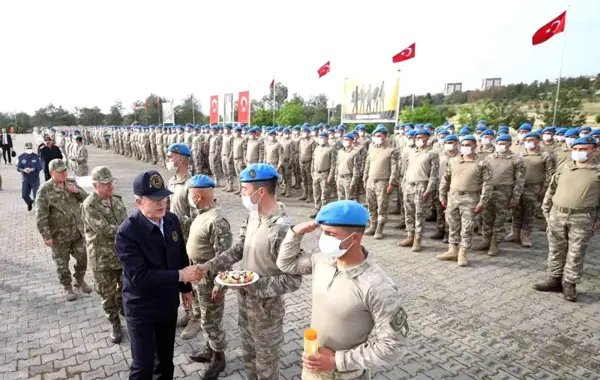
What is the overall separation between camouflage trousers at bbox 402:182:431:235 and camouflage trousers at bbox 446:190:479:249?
49cm

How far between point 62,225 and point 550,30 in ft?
45.7

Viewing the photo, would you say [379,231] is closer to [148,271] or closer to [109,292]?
[109,292]

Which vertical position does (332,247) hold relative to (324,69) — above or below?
below

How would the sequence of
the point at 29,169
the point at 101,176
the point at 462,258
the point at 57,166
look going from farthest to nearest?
the point at 29,169, the point at 462,258, the point at 57,166, the point at 101,176

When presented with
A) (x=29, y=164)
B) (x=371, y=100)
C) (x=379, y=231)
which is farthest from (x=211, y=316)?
(x=371, y=100)

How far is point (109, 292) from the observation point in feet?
13.8

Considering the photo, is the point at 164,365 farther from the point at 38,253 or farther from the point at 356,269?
the point at 38,253

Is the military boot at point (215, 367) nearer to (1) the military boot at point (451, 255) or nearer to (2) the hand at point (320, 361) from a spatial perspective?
(2) the hand at point (320, 361)

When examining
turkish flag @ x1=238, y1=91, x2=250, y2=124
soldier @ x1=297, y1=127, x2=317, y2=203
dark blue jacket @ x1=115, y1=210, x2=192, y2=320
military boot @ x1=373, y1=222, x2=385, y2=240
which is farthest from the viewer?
turkish flag @ x1=238, y1=91, x2=250, y2=124

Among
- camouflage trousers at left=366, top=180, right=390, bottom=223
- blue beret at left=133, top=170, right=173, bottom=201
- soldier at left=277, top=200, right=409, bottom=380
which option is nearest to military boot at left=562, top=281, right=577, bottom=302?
camouflage trousers at left=366, top=180, right=390, bottom=223

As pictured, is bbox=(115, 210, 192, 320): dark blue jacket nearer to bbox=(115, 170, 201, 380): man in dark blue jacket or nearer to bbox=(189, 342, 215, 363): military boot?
bbox=(115, 170, 201, 380): man in dark blue jacket

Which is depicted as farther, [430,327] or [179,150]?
[179,150]

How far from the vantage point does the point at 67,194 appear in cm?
522

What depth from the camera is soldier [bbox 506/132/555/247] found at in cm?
755
